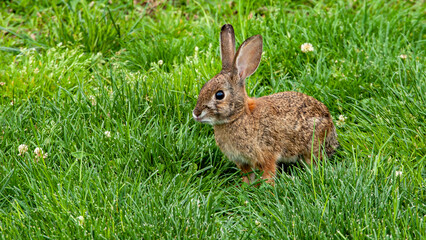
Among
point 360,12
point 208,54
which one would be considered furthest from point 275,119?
point 360,12

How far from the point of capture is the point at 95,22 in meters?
6.52

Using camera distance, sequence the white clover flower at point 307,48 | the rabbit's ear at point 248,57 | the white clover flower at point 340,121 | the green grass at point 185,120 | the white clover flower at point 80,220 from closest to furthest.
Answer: the white clover flower at point 80,220, the green grass at point 185,120, the rabbit's ear at point 248,57, the white clover flower at point 340,121, the white clover flower at point 307,48

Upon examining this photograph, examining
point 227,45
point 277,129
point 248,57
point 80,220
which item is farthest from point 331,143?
point 80,220

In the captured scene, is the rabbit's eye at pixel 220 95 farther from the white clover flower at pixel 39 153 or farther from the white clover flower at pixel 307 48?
the white clover flower at pixel 307 48

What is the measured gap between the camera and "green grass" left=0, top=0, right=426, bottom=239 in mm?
3650

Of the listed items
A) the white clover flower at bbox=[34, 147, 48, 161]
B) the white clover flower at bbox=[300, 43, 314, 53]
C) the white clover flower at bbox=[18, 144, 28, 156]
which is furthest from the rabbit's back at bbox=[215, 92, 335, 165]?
the white clover flower at bbox=[18, 144, 28, 156]

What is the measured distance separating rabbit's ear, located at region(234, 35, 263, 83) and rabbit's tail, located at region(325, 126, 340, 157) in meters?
0.88

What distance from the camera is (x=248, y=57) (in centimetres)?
458

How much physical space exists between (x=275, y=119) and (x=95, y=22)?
2.93m

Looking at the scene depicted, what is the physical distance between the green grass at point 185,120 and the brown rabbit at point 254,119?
0.20 m

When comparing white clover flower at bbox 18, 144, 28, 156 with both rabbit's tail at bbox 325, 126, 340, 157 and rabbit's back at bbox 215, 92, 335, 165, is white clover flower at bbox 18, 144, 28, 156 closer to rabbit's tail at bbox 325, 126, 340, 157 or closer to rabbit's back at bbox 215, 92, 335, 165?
rabbit's back at bbox 215, 92, 335, 165

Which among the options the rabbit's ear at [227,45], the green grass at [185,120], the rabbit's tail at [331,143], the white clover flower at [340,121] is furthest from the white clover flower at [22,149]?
the white clover flower at [340,121]

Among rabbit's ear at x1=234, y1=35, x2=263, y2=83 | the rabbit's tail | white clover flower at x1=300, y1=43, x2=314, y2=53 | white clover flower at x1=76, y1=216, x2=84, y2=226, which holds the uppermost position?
rabbit's ear at x1=234, y1=35, x2=263, y2=83

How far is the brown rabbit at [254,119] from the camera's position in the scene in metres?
4.41
